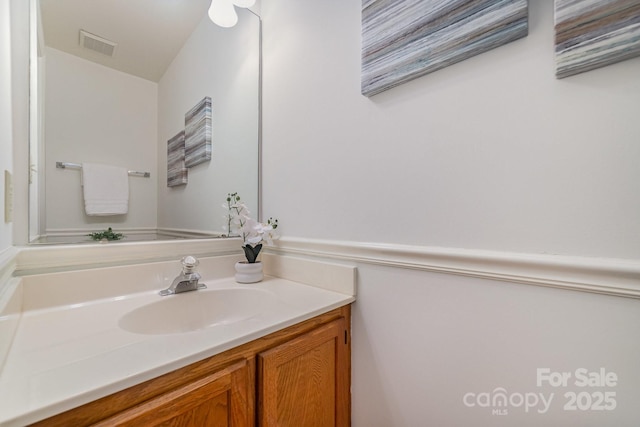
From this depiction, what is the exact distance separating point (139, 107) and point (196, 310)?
2.73 feet

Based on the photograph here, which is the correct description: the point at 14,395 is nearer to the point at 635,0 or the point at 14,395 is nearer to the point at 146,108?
the point at 146,108

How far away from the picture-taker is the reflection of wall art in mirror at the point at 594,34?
1.58 ft

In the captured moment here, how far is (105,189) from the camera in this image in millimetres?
990

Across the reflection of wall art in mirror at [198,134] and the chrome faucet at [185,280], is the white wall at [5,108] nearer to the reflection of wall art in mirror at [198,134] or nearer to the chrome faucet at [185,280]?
the chrome faucet at [185,280]

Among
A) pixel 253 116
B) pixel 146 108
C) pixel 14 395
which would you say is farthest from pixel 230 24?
pixel 14 395

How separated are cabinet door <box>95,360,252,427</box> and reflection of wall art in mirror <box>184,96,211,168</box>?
0.94 metres

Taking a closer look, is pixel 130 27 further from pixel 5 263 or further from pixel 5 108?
pixel 5 263

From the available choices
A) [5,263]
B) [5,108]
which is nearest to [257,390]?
[5,263]

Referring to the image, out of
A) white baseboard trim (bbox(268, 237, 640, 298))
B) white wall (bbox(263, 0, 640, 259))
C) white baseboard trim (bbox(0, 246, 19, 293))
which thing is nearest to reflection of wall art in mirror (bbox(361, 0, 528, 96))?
white wall (bbox(263, 0, 640, 259))

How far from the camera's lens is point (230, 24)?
1.25 meters

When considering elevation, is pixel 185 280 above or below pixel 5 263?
below

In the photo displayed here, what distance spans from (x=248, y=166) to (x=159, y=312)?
740 millimetres

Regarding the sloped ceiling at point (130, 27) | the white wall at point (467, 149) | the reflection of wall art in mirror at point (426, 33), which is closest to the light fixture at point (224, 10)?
the sloped ceiling at point (130, 27)

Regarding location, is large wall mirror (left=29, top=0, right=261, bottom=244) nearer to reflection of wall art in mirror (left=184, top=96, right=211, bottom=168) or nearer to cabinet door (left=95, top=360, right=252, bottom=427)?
reflection of wall art in mirror (left=184, top=96, right=211, bottom=168)
